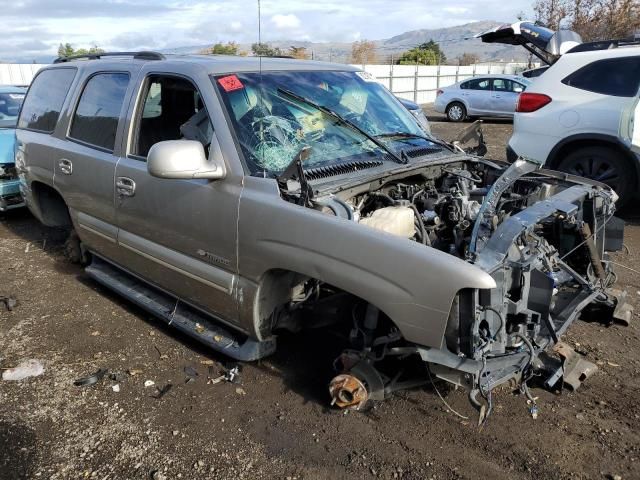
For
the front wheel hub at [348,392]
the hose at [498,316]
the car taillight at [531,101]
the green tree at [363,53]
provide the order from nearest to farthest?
the hose at [498,316], the front wheel hub at [348,392], the car taillight at [531,101], the green tree at [363,53]

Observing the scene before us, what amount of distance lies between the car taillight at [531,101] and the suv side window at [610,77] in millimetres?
303

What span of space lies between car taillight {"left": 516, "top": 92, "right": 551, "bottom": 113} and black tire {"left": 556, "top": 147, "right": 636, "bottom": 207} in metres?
0.72

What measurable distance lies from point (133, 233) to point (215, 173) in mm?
1154

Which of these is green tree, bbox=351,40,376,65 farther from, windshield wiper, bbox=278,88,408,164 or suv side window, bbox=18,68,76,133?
windshield wiper, bbox=278,88,408,164

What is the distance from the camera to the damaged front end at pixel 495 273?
7.69 feet

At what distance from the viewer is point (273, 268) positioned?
2.78m

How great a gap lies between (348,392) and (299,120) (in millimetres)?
1646

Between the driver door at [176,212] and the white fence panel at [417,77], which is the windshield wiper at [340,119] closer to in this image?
the driver door at [176,212]

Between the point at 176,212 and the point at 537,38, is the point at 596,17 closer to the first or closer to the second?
the point at 537,38

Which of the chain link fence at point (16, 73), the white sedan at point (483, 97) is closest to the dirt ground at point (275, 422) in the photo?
the white sedan at point (483, 97)

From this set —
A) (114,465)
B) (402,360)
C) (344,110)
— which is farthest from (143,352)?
(344,110)

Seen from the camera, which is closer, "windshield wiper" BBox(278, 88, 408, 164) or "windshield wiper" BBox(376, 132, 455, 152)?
"windshield wiper" BBox(278, 88, 408, 164)

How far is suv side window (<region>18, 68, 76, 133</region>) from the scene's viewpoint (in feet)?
15.2

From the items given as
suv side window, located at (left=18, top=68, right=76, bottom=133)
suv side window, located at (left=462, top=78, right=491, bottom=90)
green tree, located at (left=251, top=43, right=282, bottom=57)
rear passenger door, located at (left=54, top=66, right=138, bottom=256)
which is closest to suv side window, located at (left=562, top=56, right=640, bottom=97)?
green tree, located at (left=251, top=43, right=282, bottom=57)
